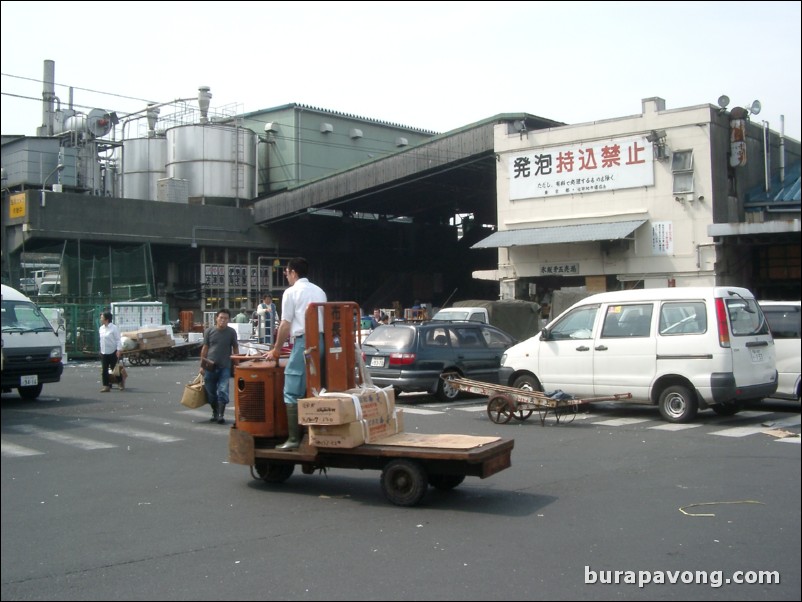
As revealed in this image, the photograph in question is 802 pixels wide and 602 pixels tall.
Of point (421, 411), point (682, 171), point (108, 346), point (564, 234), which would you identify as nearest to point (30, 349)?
point (108, 346)

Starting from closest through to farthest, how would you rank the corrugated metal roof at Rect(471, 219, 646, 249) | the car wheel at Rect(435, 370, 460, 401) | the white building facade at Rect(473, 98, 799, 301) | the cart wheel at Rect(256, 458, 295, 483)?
the cart wheel at Rect(256, 458, 295, 483) < the car wheel at Rect(435, 370, 460, 401) < the white building facade at Rect(473, 98, 799, 301) < the corrugated metal roof at Rect(471, 219, 646, 249)

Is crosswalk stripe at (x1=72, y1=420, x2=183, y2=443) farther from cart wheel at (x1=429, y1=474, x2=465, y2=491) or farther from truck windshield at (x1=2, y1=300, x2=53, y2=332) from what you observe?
cart wheel at (x1=429, y1=474, x2=465, y2=491)

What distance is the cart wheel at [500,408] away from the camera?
12993 mm

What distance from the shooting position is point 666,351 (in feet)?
42.1

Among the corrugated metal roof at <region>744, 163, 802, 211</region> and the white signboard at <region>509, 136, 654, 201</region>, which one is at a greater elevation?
the white signboard at <region>509, 136, 654, 201</region>

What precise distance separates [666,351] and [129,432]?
8640mm

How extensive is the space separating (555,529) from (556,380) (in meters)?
7.68

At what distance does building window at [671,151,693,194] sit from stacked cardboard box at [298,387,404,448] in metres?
21.8

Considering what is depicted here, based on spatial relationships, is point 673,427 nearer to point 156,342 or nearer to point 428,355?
point 428,355

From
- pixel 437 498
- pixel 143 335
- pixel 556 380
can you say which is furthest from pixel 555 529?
pixel 143 335

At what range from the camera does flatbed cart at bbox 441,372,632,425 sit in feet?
41.5

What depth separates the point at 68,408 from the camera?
1565cm

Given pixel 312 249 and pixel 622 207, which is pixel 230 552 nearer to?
pixel 622 207

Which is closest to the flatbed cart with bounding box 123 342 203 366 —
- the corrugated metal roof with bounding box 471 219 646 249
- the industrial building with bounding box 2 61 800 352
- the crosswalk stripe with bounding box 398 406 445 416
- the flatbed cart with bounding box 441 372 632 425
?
the industrial building with bounding box 2 61 800 352
